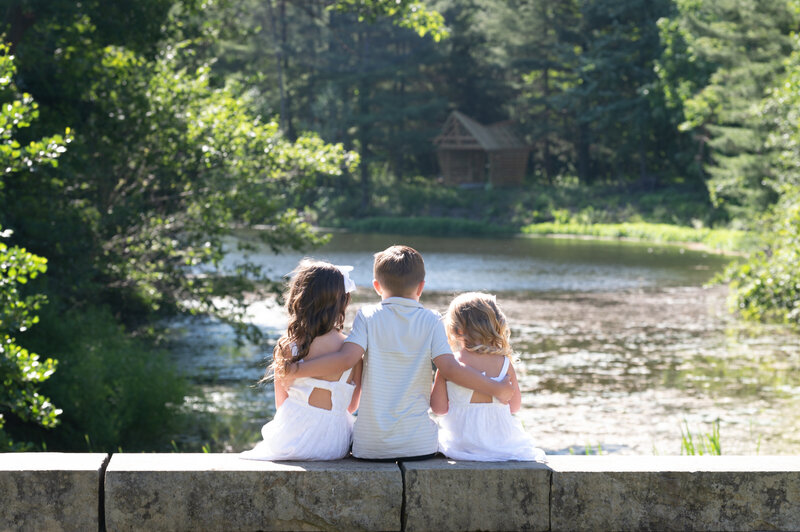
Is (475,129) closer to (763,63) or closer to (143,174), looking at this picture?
(763,63)

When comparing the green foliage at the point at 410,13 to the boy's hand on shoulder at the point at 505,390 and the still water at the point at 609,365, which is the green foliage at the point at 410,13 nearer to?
the still water at the point at 609,365

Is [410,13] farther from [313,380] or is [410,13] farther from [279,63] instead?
[279,63]

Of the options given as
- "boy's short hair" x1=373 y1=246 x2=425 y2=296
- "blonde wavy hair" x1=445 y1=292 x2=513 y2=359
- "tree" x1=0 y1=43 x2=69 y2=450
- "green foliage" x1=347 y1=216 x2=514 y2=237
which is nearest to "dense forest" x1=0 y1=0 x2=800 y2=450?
"tree" x1=0 y1=43 x2=69 y2=450

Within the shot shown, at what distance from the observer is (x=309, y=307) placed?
4.26m

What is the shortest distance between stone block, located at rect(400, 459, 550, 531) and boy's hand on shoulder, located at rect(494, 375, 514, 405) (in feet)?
1.23

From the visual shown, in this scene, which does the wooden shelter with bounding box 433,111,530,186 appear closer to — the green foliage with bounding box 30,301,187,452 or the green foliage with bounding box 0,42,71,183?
the green foliage with bounding box 30,301,187,452

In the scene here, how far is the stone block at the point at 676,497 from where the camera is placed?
3.96 metres

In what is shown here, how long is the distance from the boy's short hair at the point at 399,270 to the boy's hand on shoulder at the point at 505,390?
0.58 metres

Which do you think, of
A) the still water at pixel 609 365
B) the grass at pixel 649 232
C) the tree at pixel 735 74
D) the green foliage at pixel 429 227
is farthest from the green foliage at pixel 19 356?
the green foliage at pixel 429 227

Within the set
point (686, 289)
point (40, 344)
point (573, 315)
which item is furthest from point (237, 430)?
point (686, 289)

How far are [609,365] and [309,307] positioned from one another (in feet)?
34.4

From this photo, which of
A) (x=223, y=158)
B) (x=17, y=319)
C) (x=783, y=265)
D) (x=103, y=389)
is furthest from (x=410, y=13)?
(x=17, y=319)

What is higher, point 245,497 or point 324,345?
point 324,345

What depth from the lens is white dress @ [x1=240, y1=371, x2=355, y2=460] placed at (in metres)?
4.18
